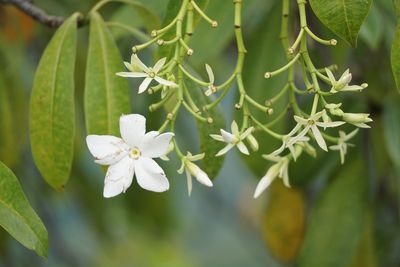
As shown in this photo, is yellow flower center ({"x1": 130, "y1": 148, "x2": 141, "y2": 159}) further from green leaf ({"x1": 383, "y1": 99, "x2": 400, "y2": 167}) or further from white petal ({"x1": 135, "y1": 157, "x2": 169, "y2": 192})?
green leaf ({"x1": 383, "y1": 99, "x2": 400, "y2": 167})

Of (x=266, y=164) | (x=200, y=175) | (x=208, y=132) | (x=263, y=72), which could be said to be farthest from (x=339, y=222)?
(x=200, y=175)

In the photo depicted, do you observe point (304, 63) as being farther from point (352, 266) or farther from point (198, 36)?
point (352, 266)

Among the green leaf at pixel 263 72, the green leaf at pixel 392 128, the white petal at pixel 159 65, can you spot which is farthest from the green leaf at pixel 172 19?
the green leaf at pixel 392 128

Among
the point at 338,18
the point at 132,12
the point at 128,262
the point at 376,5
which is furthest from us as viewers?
the point at 128,262

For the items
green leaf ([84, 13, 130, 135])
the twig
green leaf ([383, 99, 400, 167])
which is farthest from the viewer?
green leaf ([383, 99, 400, 167])

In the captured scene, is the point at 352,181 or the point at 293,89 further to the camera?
the point at 352,181

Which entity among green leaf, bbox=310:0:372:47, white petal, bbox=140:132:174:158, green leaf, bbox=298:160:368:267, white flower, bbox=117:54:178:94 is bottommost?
green leaf, bbox=298:160:368:267

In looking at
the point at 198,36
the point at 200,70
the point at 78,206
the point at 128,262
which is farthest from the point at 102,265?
the point at 198,36

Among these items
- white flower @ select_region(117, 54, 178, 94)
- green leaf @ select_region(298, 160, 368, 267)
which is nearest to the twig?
white flower @ select_region(117, 54, 178, 94)
